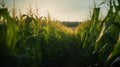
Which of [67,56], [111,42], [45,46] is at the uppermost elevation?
[111,42]

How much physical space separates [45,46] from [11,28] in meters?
1.74

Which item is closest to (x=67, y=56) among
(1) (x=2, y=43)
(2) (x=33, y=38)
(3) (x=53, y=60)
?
(3) (x=53, y=60)

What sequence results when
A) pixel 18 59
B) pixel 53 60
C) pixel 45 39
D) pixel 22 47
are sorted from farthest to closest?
1. pixel 45 39
2. pixel 53 60
3. pixel 22 47
4. pixel 18 59

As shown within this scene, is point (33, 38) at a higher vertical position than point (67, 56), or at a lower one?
higher

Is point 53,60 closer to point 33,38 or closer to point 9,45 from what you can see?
point 33,38

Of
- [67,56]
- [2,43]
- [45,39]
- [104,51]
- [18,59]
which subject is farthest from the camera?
[67,56]

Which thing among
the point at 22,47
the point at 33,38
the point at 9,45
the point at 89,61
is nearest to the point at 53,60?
the point at 89,61

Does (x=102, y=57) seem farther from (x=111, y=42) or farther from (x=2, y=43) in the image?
(x=2, y=43)

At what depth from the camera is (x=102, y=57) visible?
2.56 meters

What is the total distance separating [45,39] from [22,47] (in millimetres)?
1595

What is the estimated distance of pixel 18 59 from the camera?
170 centimetres

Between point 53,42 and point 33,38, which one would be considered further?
point 53,42

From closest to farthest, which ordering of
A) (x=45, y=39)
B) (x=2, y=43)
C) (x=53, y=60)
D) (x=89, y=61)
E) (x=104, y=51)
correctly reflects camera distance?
(x=2, y=43) → (x=104, y=51) → (x=89, y=61) → (x=53, y=60) → (x=45, y=39)

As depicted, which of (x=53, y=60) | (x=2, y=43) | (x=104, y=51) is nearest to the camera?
(x=2, y=43)
